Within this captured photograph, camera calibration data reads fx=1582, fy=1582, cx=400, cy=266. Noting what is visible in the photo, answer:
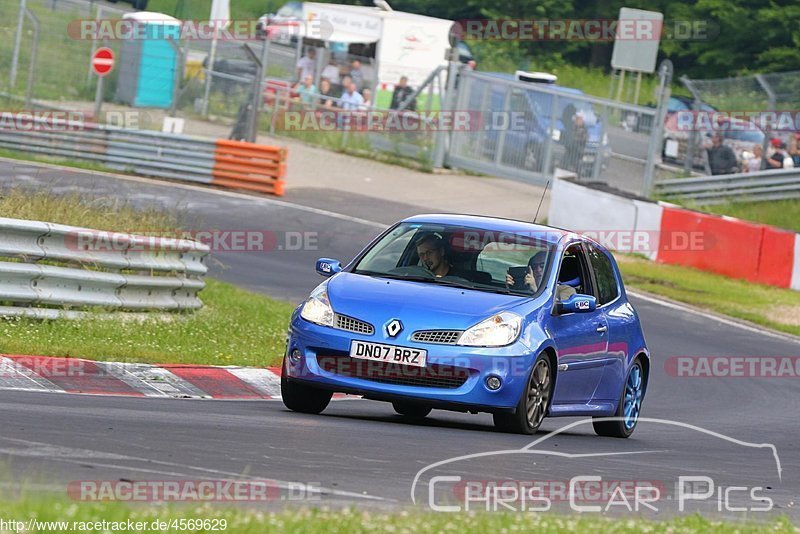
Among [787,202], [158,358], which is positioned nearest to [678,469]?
[158,358]

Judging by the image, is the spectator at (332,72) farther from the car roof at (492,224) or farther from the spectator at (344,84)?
the car roof at (492,224)

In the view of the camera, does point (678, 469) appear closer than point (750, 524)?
No

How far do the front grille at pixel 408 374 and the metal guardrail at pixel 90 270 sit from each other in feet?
12.3

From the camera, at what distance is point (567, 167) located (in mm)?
31875

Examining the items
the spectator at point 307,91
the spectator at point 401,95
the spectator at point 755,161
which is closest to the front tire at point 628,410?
the spectator at point 755,161

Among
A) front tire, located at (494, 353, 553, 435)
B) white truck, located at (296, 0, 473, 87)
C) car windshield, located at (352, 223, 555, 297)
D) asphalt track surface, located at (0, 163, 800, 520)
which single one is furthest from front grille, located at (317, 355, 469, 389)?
white truck, located at (296, 0, 473, 87)

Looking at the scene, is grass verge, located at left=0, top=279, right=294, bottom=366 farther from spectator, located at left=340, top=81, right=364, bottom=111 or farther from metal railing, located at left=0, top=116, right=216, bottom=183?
spectator, located at left=340, top=81, right=364, bottom=111

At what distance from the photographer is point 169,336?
1371cm

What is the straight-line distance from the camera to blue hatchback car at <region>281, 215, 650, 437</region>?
10008mm

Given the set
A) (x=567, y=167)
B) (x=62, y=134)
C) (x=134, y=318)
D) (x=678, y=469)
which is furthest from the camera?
(x=567, y=167)

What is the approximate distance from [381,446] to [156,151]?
67.4ft

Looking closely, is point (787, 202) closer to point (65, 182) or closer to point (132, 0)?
point (65, 182)

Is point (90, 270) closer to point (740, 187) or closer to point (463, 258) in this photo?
point (463, 258)

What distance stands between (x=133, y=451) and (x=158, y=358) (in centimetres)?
475
